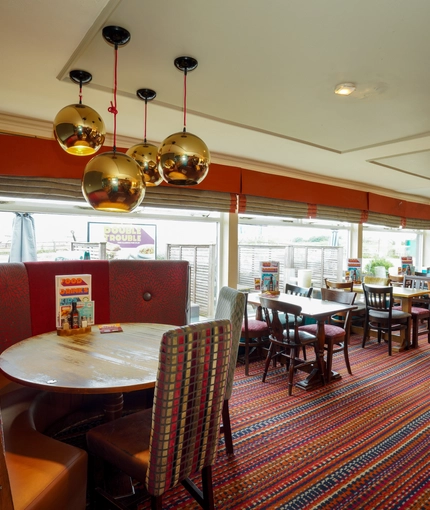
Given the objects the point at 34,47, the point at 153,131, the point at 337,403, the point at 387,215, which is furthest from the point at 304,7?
the point at 387,215

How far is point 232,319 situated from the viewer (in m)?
2.06

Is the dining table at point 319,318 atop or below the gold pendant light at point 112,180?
below

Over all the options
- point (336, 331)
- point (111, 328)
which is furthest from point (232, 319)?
point (336, 331)

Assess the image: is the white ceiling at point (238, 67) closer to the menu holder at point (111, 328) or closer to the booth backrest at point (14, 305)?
the booth backrest at point (14, 305)

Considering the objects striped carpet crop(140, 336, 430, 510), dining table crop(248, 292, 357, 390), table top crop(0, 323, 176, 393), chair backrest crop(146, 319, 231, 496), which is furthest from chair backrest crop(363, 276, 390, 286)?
chair backrest crop(146, 319, 231, 496)

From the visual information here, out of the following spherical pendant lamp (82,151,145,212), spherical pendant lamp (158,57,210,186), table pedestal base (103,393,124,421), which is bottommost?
table pedestal base (103,393,124,421)

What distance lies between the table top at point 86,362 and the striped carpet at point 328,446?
2.59ft

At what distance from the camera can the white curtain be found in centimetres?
321

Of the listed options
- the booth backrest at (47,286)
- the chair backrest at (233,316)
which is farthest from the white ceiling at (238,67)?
the chair backrest at (233,316)

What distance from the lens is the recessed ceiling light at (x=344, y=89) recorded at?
209cm

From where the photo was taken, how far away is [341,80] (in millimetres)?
2037

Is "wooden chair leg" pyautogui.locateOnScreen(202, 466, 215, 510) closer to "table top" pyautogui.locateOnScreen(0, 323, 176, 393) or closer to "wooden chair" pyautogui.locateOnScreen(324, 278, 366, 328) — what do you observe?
"table top" pyautogui.locateOnScreen(0, 323, 176, 393)

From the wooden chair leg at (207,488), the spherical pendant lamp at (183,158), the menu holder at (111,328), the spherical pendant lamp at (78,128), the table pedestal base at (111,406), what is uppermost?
the spherical pendant lamp at (78,128)

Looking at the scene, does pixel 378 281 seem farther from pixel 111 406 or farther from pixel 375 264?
pixel 111 406
